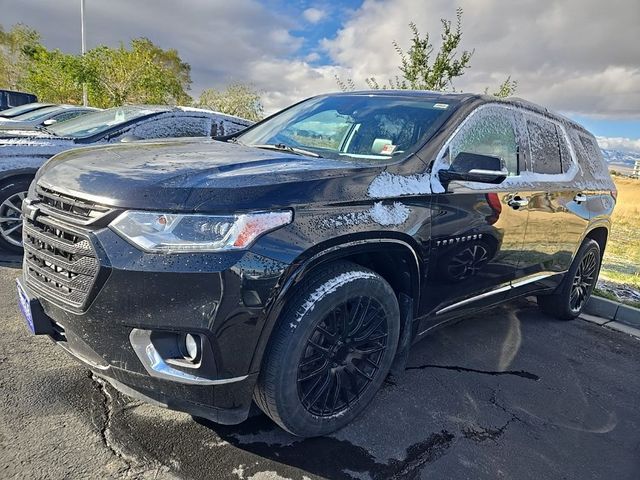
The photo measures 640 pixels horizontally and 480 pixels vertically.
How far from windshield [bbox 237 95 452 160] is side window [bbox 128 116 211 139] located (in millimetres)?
2319

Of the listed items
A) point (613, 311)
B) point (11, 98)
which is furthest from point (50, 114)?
point (11, 98)

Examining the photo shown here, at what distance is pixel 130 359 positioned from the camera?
1.84m

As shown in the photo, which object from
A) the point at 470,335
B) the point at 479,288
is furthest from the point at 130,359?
the point at 470,335

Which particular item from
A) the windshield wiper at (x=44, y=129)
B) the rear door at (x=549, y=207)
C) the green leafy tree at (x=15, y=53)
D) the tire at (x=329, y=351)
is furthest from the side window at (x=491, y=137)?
the green leafy tree at (x=15, y=53)

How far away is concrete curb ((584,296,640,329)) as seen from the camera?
461 cm

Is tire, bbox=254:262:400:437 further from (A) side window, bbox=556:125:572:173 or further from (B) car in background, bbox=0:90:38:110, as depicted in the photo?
(B) car in background, bbox=0:90:38:110

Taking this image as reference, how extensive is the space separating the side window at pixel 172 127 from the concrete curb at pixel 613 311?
4913 mm

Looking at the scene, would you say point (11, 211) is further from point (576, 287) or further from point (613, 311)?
point (613, 311)

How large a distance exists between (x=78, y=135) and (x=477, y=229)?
447 cm

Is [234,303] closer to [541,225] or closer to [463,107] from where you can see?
[463,107]

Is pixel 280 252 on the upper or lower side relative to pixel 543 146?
lower

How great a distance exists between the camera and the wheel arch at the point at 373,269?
6.25 ft

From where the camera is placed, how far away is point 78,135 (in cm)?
512

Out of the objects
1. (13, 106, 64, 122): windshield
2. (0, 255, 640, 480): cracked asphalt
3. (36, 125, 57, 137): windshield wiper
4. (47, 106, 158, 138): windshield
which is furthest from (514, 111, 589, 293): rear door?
(13, 106, 64, 122): windshield
